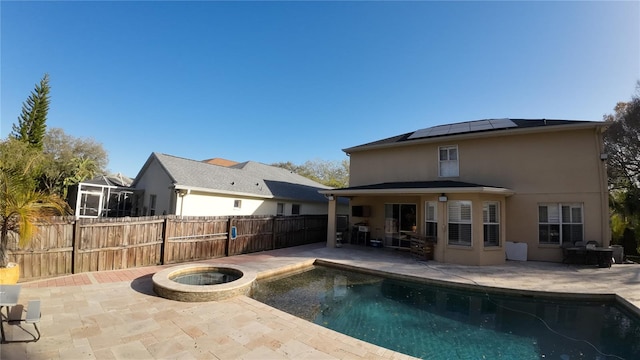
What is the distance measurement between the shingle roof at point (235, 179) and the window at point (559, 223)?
13200 millimetres

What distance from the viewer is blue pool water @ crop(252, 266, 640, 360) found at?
4.81 m

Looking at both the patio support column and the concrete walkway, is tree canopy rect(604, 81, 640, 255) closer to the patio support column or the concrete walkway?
the concrete walkway

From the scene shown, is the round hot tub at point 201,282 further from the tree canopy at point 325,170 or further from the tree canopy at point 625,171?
the tree canopy at point 325,170

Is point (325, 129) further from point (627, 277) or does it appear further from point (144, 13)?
point (627, 277)

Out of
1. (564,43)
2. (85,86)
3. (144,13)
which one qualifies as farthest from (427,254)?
(85,86)

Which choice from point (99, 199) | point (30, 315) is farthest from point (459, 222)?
point (99, 199)

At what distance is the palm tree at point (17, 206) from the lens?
579 cm

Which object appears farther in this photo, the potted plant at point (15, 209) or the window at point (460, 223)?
the window at point (460, 223)

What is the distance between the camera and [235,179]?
16688 mm

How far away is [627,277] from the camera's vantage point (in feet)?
28.8

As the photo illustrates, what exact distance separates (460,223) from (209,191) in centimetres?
1158

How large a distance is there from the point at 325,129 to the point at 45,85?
21324 mm

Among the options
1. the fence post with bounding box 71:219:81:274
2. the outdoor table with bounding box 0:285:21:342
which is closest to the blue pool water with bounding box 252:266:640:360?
the outdoor table with bounding box 0:285:21:342

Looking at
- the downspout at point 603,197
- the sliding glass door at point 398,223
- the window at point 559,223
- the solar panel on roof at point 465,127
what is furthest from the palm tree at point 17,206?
the downspout at point 603,197
